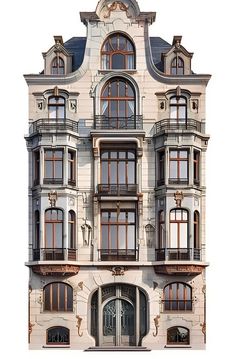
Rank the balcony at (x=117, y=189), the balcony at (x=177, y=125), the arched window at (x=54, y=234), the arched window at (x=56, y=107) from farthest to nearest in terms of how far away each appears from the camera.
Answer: the arched window at (x=56, y=107)
the balcony at (x=177, y=125)
the balcony at (x=117, y=189)
the arched window at (x=54, y=234)

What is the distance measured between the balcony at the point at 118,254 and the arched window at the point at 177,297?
2.32 metres

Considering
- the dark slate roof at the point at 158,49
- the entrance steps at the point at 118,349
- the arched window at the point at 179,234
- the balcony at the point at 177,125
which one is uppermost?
the dark slate roof at the point at 158,49

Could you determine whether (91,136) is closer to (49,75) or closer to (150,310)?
(49,75)

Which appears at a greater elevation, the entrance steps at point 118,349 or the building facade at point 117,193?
the building facade at point 117,193

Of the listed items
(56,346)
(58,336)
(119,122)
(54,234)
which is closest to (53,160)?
(54,234)

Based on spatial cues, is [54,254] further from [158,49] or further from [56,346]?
[158,49]

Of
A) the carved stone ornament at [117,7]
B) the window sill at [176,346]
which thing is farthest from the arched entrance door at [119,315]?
the carved stone ornament at [117,7]

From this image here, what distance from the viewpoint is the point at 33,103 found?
48406mm

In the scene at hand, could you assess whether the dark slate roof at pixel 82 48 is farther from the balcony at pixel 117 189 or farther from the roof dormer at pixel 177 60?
the balcony at pixel 117 189

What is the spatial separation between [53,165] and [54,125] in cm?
206

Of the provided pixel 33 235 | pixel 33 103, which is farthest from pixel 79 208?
pixel 33 103

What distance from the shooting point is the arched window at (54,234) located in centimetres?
4678

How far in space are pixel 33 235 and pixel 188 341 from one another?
9387 millimetres

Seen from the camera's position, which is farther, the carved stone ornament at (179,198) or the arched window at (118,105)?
the arched window at (118,105)
